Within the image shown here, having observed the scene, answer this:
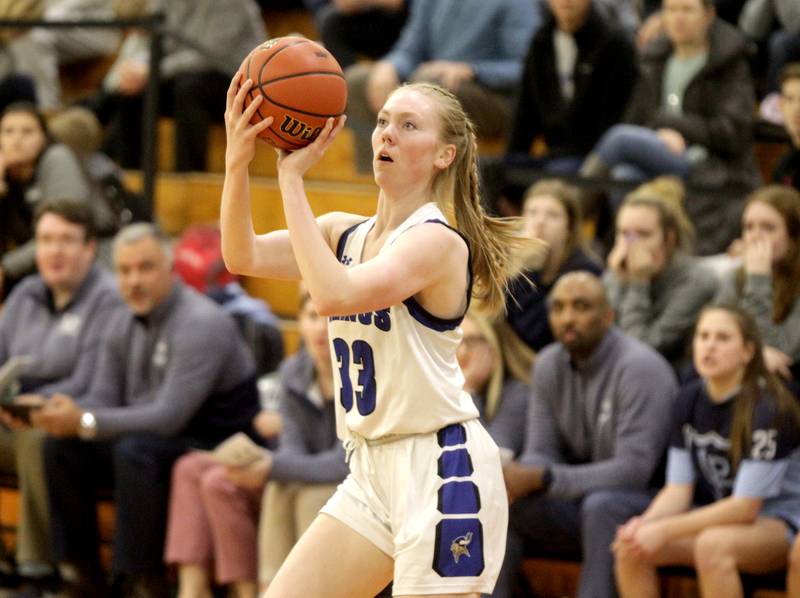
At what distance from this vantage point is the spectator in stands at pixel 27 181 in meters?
7.67

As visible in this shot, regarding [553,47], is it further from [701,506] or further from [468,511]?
[468,511]

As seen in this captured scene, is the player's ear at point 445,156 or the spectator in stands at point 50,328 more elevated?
the player's ear at point 445,156

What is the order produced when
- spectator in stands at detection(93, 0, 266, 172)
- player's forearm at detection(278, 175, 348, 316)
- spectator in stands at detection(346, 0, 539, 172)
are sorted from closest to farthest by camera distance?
player's forearm at detection(278, 175, 348, 316)
spectator in stands at detection(346, 0, 539, 172)
spectator in stands at detection(93, 0, 266, 172)

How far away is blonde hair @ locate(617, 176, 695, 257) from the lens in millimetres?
6105

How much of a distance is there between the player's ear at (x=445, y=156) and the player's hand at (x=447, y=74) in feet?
12.7

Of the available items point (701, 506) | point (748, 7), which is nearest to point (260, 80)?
point (701, 506)

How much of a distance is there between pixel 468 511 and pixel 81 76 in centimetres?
675

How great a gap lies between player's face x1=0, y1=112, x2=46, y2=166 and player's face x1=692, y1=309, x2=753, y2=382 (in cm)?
385

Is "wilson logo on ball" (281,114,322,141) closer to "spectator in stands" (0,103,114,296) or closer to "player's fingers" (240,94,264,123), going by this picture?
"player's fingers" (240,94,264,123)

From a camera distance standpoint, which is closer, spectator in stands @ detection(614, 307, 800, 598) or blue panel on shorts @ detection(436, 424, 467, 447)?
blue panel on shorts @ detection(436, 424, 467, 447)

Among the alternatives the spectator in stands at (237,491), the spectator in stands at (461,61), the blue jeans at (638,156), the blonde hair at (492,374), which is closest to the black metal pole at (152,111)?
the spectator in stands at (461,61)

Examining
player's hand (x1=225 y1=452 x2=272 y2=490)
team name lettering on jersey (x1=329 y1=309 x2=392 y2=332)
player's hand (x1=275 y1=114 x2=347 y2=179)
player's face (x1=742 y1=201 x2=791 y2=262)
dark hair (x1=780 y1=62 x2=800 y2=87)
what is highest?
dark hair (x1=780 y1=62 x2=800 y2=87)

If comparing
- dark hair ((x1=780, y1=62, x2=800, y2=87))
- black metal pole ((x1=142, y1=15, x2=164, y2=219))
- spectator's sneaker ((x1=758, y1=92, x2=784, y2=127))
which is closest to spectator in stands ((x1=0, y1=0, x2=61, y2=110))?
black metal pole ((x1=142, y1=15, x2=164, y2=219))

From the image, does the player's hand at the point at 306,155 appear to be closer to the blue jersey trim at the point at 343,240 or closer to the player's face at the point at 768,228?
the blue jersey trim at the point at 343,240
